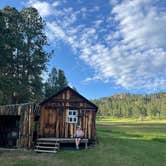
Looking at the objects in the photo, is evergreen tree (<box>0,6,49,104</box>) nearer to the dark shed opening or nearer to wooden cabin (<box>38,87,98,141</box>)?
the dark shed opening

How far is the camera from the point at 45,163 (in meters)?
14.8

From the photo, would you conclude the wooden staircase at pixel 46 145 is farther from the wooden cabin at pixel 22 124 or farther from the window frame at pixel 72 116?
the window frame at pixel 72 116

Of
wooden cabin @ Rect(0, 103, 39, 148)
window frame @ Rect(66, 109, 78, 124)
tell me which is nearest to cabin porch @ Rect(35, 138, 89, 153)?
wooden cabin @ Rect(0, 103, 39, 148)

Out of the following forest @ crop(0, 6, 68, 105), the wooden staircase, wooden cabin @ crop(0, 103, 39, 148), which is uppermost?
forest @ crop(0, 6, 68, 105)

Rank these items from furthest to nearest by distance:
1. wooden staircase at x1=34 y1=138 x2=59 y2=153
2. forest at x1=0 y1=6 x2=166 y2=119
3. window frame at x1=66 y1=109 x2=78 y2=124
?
forest at x1=0 y1=6 x2=166 y2=119
window frame at x1=66 y1=109 x2=78 y2=124
wooden staircase at x1=34 y1=138 x2=59 y2=153

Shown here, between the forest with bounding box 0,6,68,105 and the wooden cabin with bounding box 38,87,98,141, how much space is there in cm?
1151

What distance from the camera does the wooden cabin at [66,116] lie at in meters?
22.2

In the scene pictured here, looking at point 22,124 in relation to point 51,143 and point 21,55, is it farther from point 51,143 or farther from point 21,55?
point 21,55

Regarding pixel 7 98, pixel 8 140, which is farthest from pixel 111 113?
pixel 8 140

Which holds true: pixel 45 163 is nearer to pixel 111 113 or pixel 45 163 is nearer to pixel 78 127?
pixel 78 127

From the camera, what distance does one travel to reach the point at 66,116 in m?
22.4

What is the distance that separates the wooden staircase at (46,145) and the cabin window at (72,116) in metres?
2.40

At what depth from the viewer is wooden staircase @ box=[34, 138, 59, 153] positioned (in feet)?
63.6

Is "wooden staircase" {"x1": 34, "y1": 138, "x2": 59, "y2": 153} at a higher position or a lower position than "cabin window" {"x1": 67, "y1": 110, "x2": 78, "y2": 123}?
lower
